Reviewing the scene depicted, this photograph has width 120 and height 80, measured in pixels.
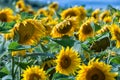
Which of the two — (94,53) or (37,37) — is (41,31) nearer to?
(37,37)

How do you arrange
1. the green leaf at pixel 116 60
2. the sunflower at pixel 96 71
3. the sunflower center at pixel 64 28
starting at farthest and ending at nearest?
1. the sunflower center at pixel 64 28
2. the green leaf at pixel 116 60
3. the sunflower at pixel 96 71

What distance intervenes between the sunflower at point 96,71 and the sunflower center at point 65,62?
16 centimetres

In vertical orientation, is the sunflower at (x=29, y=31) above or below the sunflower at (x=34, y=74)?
above

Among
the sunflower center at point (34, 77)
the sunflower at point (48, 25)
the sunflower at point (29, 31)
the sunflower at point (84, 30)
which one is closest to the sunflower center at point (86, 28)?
the sunflower at point (84, 30)

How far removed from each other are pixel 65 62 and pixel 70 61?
3cm

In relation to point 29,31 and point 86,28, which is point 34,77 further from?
point 86,28

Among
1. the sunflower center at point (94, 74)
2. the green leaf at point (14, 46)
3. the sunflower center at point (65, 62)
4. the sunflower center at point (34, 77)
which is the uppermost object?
the green leaf at point (14, 46)

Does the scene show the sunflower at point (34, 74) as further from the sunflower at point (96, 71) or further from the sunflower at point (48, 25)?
the sunflower at point (48, 25)

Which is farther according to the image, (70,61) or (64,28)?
(64,28)

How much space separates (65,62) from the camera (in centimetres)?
165

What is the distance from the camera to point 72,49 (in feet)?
5.33

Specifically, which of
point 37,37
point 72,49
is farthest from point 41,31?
point 72,49

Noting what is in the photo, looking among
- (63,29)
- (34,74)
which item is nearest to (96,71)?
(34,74)

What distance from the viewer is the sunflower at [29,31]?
1.58 m
